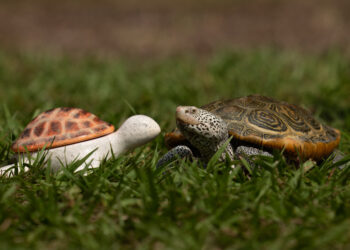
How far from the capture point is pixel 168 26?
27.7ft

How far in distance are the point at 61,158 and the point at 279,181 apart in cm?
146

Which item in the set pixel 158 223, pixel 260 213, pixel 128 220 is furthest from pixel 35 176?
pixel 260 213

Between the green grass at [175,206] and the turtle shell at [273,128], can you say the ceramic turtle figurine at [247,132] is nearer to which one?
the turtle shell at [273,128]

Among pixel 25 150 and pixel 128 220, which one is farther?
pixel 25 150

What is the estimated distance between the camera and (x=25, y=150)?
98.3 inches

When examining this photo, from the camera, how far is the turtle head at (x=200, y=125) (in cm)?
241

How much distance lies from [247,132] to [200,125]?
37cm

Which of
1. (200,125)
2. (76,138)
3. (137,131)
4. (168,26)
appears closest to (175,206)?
(200,125)

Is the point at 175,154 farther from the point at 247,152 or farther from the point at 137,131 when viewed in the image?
the point at 247,152

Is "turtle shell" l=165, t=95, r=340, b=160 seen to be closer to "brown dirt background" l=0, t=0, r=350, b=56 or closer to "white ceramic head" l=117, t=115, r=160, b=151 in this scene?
"white ceramic head" l=117, t=115, r=160, b=151

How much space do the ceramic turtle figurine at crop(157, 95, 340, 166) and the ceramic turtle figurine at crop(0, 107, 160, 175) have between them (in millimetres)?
279

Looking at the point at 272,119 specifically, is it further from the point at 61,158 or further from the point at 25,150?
the point at 25,150

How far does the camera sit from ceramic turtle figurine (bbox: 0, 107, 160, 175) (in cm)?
249

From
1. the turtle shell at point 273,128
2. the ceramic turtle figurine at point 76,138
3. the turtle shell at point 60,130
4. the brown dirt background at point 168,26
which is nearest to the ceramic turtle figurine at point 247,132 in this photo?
the turtle shell at point 273,128
